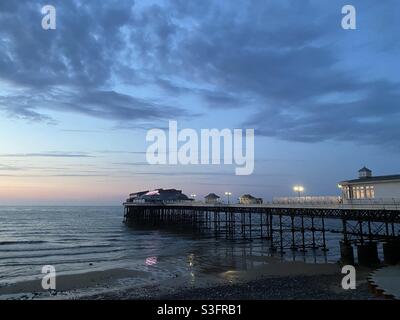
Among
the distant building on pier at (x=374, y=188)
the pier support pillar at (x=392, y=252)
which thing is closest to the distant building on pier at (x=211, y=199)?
the distant building on pier at (x=374, y=188)

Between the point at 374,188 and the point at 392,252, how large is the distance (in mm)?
7411

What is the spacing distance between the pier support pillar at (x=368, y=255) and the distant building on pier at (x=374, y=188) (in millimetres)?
3721

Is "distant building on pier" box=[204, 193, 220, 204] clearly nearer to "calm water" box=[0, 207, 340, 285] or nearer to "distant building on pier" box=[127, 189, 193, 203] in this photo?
"distant building on pier" box=[127, 189, 193, 203]

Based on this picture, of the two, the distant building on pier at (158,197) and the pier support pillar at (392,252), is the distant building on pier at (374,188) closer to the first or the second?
the pier support pillar at (392,252)

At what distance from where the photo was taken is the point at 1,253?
40344 millimetres

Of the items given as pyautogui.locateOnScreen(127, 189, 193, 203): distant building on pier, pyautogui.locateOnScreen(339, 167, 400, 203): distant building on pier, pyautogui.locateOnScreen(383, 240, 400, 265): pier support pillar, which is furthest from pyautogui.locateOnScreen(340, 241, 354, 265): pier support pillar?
pyautogui.locateOnScreen(127, 189, 193, 203): distant building on pier

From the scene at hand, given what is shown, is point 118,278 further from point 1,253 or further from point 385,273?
point 1,253

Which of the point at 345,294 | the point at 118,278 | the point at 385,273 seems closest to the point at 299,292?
the point at 345,294

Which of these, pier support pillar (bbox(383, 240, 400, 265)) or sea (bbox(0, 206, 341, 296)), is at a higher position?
pier support pillar (bbox(383, 240, 400, 265))

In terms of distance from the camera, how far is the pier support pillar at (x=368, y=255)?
88.3 ft

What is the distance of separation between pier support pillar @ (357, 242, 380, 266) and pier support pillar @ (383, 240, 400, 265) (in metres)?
1.18

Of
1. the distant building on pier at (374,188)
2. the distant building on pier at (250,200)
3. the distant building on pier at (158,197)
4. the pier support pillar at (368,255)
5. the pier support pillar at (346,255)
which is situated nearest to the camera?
the pier support pillar at (368,255)

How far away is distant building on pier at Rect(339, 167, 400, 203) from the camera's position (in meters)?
29.1
